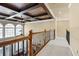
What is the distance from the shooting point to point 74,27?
165cm

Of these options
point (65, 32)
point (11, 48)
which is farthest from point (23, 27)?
point (65, 32)

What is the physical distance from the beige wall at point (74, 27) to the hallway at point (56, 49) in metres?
0.10

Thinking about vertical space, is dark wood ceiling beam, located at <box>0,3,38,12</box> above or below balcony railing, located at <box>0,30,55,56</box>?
above

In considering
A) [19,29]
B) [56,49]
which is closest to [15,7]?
[19,29]

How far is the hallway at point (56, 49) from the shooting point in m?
1.68

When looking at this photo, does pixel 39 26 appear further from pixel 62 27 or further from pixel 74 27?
pixel 74 27

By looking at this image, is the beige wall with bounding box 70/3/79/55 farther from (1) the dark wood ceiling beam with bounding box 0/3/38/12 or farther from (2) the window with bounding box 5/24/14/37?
(2) the window with bounding box 5/24/14/37

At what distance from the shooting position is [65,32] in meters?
1.65

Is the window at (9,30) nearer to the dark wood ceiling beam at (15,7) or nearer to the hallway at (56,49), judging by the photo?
the dark wood ceiling beam at (15,7)

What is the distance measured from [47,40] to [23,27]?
43 centimetres

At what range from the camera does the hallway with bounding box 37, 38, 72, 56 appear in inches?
66.1

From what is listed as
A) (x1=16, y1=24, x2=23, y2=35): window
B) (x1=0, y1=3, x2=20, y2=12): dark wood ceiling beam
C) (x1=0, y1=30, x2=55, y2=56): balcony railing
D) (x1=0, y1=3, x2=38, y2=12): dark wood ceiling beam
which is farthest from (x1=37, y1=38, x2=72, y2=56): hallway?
(x1=0, y1=3, x2=20, y2=12): dark wood ceiling beam

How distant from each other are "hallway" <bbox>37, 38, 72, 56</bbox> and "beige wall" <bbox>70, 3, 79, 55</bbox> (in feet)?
0.32

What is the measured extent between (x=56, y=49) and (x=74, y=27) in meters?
0.42
